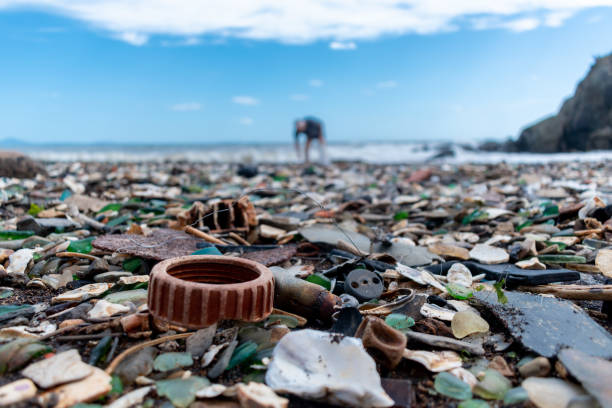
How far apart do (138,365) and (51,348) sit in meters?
0.36

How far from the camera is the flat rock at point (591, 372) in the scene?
134 centimetres

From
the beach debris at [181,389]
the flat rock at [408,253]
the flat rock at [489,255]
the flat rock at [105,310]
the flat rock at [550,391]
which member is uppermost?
the flat rock at [489,255]

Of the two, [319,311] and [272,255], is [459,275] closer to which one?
[319,311]

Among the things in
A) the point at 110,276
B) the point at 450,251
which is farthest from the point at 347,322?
the point at 450,251

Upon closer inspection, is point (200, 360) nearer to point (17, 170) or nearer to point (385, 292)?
point (385, 292)

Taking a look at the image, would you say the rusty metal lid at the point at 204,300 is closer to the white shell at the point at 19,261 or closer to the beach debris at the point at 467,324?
the beach debris at the point at 467,324

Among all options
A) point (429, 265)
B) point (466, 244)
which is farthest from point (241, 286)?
point (466, 244)

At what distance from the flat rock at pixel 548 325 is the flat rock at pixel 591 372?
0.27ft

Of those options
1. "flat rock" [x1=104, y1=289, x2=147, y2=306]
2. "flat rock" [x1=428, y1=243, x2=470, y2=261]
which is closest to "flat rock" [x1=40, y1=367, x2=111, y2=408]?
"flat rock" [x1=104, y1=289, x2=147, y2=306]

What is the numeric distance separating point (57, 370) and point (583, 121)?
24926 mm

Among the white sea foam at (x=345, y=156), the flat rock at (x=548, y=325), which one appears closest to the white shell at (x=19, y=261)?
the flat rock at (x=548, y=325)

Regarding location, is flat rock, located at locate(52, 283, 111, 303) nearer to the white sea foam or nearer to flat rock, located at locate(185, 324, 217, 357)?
flat rock, located at locate(185, 324, 217, 357)

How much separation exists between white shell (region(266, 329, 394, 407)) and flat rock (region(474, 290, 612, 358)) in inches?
28.3

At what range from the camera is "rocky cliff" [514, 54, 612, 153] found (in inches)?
815
